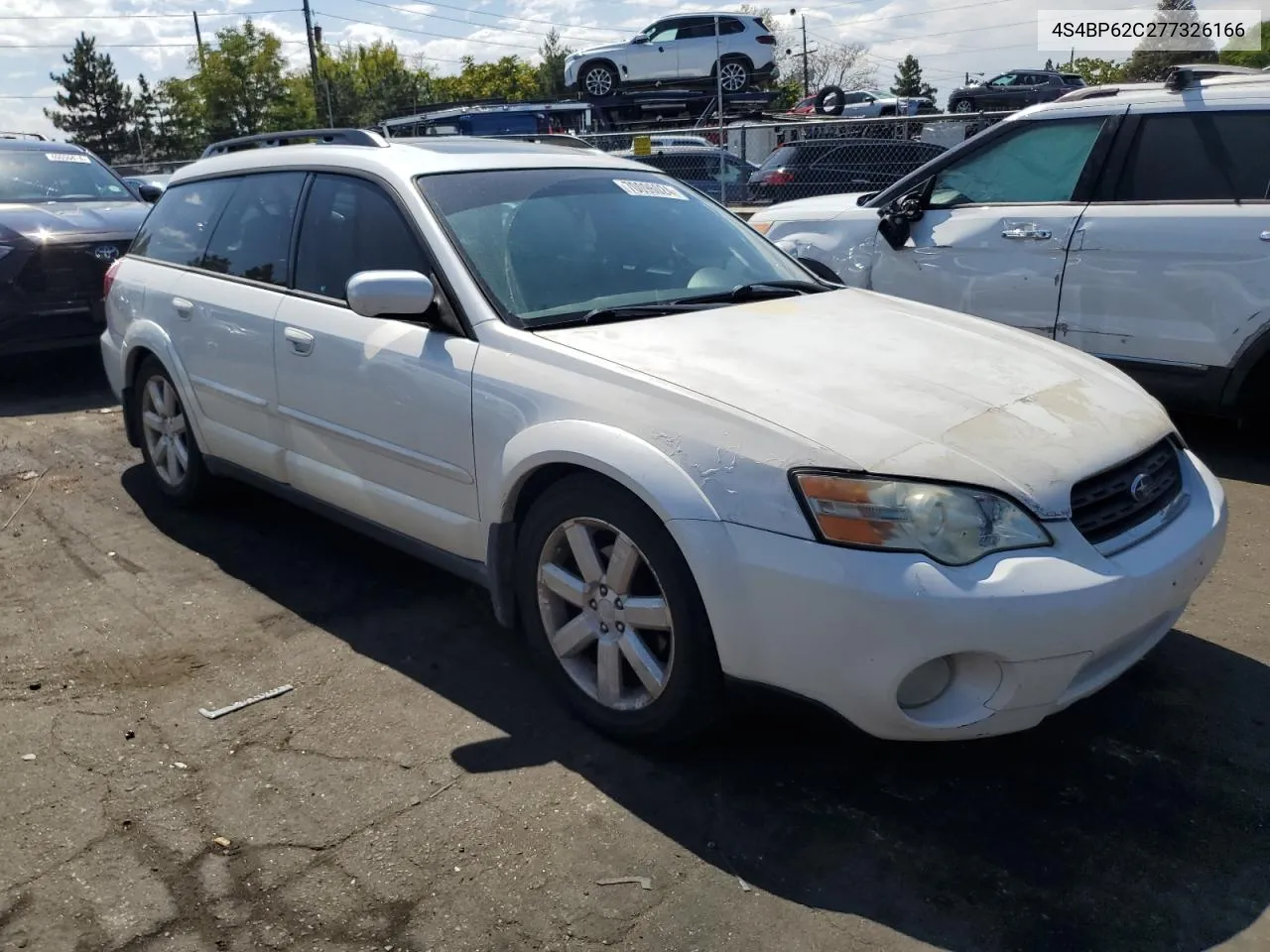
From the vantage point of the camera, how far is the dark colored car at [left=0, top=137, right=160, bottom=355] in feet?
25.7

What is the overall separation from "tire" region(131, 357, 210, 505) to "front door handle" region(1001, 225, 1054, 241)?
14.2ft

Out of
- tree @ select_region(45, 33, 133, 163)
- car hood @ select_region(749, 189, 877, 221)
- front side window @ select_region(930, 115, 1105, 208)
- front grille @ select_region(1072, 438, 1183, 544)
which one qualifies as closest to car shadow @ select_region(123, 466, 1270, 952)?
front grille @ select_region(1072, 438, 1183, 544)

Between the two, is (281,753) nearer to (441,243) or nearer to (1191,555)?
(441,243)

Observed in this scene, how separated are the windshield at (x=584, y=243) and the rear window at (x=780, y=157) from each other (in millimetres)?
9807

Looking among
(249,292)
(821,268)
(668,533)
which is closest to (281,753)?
(668,533)

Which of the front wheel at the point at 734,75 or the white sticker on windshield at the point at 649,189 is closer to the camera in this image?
the white sticker on windshield at the point at 649,189

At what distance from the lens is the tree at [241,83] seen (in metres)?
56.7

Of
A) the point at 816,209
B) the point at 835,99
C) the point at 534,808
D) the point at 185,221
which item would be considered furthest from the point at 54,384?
the point at 835,99

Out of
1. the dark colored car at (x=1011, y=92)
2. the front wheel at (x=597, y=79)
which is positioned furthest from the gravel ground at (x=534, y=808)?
the front wheel at (x=597, y=79)

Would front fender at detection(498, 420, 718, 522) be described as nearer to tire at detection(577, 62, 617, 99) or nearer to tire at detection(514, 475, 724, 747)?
tire at detection(514, 475, 724, 747)

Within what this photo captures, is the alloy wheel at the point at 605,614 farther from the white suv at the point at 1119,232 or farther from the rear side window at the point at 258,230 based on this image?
the white suv at the point at 1119,232

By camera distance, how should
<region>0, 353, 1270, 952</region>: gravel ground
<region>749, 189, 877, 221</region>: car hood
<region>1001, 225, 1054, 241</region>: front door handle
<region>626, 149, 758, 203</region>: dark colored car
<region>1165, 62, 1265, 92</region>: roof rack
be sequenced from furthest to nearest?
<region>626, 149, 758, 203</region>: dark colored car
<region>749, 189, 877, 221</region>: car hood
<region>1001, 225, 1054, 241</region>: front door handle
<region>1165, 62, 1265, 92</region>: roof rack
<region>0, 353, 1270, 952</region>: gravel ground

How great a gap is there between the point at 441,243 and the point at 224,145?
287cm

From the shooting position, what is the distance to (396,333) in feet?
12.3
